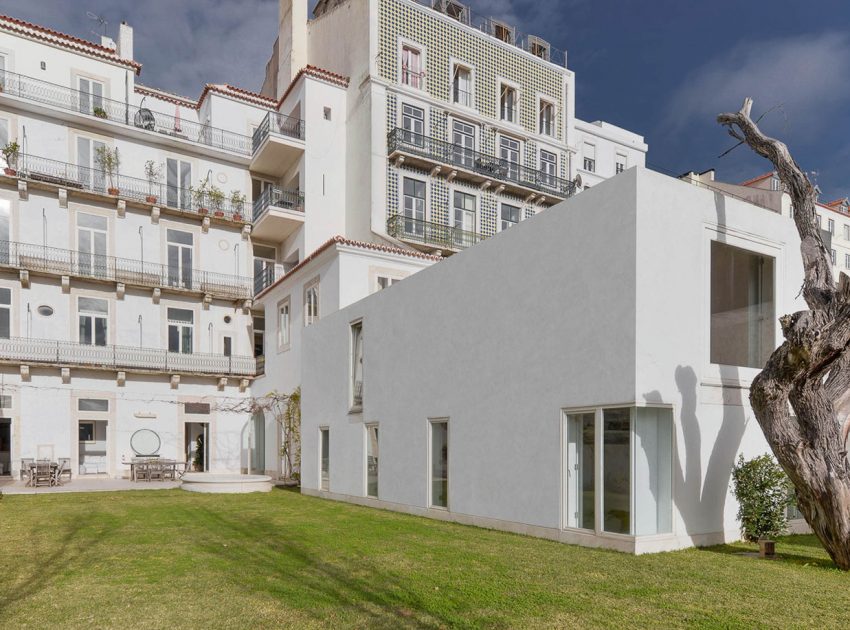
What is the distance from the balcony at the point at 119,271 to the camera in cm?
2488

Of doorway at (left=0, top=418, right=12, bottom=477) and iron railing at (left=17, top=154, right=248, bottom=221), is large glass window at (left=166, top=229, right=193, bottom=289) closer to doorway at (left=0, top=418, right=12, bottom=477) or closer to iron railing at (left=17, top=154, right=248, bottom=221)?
iron railing at (left=17, top=154, right=248, bottom=221)

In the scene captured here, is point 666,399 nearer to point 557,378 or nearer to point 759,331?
point 557,378

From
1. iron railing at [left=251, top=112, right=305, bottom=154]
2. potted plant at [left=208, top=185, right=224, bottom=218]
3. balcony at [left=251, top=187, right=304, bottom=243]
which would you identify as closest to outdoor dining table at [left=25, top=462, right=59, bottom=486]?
potted plant at [left=208, top=185, right=224, bottom=218]

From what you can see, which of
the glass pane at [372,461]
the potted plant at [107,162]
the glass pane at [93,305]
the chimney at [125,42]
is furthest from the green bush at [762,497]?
the chimney at [125,42]

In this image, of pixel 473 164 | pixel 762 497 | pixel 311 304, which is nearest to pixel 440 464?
pixel 762 497

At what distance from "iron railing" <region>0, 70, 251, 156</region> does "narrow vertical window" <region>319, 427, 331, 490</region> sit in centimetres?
1572

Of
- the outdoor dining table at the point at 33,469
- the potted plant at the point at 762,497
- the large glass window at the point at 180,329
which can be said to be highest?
the large glass window at the point at 180,329

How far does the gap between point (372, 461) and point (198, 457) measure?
46.6ft

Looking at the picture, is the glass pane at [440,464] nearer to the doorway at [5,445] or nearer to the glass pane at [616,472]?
the glass pane at [616,472]

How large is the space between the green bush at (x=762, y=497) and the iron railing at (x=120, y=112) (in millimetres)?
25156

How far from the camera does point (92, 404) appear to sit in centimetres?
2569

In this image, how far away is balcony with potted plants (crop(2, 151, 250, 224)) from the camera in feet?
83.0

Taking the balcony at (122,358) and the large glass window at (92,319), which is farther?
the large glass window at (92,319)

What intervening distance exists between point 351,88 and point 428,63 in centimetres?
337
